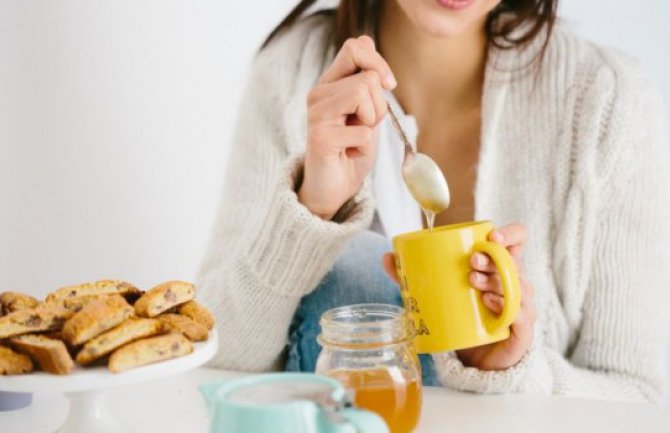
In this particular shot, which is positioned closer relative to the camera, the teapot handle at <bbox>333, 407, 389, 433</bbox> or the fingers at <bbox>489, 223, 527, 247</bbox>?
the teapot handle at <bbox>333, 407, 389, 433</bbox>

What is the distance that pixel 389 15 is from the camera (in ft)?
4.07

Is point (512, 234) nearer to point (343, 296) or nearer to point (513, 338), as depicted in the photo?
point (513, 338)

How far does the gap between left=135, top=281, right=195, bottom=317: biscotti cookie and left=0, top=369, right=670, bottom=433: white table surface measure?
11cm

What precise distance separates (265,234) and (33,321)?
35cm

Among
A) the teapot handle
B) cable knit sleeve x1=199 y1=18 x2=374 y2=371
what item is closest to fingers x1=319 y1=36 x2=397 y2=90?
cable knit sleeve x1=199 y1=18 x2=374 y2=371

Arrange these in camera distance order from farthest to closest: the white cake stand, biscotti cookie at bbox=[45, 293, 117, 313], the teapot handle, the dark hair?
1. the dark hair
2. biscotti cookie at bbox=[45, 293, 117, 313]
3. the white cake stand
4. the teapot handle

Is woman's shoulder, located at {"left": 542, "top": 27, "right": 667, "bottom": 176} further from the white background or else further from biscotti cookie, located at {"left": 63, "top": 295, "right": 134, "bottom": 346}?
biscotti cookie, located at {"left": 63, "top": 295, "right": 134, "bottom": 346}

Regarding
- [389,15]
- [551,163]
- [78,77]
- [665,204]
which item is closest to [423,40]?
[389,15]

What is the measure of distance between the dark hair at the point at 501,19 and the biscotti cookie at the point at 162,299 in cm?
67

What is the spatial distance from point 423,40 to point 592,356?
0.53m

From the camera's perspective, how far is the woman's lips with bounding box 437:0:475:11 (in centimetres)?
102

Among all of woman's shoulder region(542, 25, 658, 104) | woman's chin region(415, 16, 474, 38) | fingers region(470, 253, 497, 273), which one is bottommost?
fingers region(470, 253, 497, 273)

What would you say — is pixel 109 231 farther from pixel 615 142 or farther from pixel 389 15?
pixel 615 142

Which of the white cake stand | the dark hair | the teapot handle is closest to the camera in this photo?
the teapot handle
